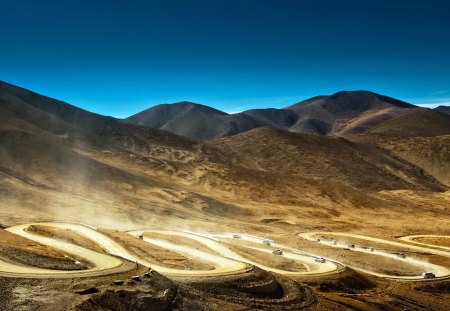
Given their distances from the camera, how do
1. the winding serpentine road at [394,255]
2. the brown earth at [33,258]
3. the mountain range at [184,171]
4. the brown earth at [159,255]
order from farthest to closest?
the mountain range at [184,171]
the winding serpentine road at [394,255]
the brown earth at [159,255]
the brown earth at [33,258]

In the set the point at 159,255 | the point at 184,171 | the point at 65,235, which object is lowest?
the point at 159,255

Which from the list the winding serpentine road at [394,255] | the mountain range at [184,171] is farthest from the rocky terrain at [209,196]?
the winding serpentine road at [394,255]

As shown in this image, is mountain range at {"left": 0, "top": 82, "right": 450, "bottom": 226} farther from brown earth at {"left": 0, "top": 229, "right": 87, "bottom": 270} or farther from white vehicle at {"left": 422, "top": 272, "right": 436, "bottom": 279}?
white vehicle at {"left": 422, "top": 272, "right": 436, "bottom": 279}

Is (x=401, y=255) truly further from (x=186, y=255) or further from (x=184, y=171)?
(x=184, y=171)

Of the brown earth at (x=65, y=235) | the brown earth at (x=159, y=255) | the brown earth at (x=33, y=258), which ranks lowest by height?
the brown earth at (x=159, y=255)

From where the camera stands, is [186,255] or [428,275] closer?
[186,255]

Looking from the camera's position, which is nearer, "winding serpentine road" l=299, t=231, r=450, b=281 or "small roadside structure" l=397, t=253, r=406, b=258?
"winding serpentine road" l=299, t=231, r=450, b=281

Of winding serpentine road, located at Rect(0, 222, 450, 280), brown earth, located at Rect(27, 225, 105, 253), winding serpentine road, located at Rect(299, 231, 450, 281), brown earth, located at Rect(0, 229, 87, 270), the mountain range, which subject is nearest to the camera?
winding serpentine road, located at Rect(0, 222, 450, 280)

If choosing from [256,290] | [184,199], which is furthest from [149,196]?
[256,290]

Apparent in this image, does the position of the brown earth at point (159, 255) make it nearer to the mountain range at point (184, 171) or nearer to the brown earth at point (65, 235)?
the brown earth at point (65, 235)

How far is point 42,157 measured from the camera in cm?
9731

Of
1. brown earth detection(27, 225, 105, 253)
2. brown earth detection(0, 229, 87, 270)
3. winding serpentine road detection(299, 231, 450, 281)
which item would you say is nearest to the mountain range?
brown earth detection(27, 225, 105, 253)

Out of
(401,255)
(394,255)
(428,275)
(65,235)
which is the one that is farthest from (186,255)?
(401,255)

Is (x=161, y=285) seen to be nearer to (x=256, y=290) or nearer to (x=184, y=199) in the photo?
(x=256, y=290)
